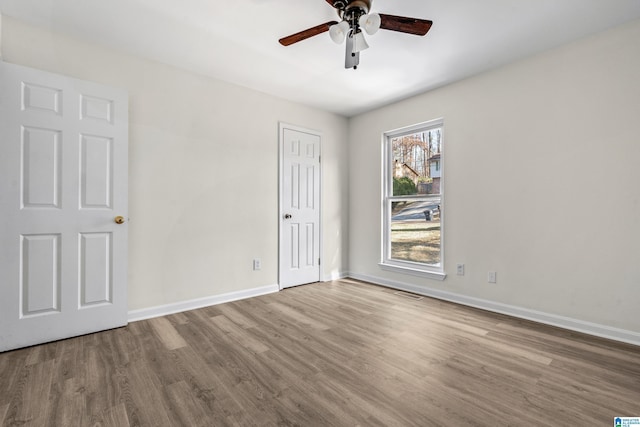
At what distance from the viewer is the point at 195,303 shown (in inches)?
127

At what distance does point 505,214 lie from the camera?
3082 millimetres

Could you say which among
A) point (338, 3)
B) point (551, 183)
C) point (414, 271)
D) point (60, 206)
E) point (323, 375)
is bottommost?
point (323, 375)

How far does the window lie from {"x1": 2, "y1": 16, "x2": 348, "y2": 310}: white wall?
1504mm

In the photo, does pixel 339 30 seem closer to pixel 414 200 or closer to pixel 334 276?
pixel 414 200

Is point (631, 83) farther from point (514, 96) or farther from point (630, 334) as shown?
point (630, 334)

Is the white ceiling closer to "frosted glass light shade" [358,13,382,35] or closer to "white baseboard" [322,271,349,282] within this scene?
"frosted glass light shade" [358,13,382,35]

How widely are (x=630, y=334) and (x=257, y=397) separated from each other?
9.56 ft

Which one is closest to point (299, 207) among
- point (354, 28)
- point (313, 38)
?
point (313, 38)

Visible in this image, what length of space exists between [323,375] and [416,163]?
2985mm

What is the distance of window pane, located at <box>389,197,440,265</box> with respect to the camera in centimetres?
378

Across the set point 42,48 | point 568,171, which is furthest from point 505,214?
point 42,48

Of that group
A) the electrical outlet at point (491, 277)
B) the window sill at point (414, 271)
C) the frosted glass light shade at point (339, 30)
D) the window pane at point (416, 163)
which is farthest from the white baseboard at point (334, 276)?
the frosted glass light shade at point (339, 30)

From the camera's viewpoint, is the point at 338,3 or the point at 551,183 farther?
the point at 551,183

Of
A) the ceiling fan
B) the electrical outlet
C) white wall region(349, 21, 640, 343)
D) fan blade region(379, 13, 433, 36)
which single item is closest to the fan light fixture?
the ceiling fan
